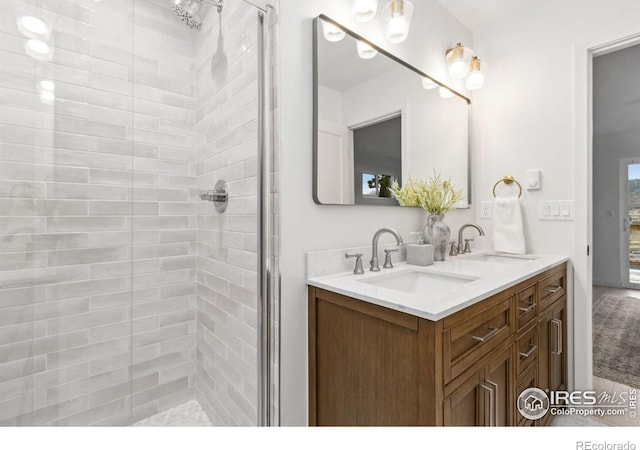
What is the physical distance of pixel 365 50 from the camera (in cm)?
144

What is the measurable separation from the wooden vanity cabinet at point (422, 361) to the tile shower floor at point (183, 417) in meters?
0.56

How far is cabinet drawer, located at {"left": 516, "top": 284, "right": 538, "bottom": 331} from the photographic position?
1.22 metres

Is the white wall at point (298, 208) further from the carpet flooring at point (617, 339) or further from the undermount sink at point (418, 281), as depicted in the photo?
the carpet flooring at point (617, 339)

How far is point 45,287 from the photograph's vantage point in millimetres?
1104

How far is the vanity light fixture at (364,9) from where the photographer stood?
136 centimetres

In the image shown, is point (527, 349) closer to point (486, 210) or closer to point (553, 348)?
point (553, 348)

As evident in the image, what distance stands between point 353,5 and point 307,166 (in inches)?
31.8

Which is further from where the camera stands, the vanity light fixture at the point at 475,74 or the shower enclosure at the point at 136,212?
the vanity light fixture at the point at 475,74

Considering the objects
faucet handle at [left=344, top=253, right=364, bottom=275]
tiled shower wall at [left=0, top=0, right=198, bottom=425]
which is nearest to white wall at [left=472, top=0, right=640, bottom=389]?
faucet handle at [left=344, top=253, right=364, bottom=275]

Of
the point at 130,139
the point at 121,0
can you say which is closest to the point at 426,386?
the point at 130,139

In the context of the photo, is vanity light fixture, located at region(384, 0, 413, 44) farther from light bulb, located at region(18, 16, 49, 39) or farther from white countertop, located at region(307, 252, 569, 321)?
light bulb, located at region(18, 16, 49, 39)

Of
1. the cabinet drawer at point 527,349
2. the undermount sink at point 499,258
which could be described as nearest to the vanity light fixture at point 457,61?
the undermount sink at point 499,258
